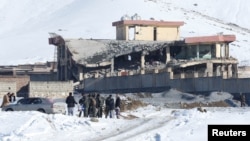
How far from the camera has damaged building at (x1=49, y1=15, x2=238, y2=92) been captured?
7556 centimetres

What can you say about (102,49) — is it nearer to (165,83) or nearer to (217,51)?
(217,51)

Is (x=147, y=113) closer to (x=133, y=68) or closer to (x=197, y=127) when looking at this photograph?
(x=197, y=127)

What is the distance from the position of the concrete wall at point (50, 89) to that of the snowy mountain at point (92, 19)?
5328 centimetres

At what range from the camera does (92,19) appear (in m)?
156

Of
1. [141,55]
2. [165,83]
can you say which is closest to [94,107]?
[165,83]

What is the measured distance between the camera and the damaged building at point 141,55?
75.6 m

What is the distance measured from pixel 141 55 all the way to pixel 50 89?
11972mm

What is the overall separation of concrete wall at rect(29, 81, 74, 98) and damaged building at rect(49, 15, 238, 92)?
13.8 feet

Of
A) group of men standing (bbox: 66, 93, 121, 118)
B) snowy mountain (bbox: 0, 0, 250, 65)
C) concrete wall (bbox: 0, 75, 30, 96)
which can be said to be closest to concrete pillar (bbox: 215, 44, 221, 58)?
concrete wall (bbox: 0, 75, 30, 96)

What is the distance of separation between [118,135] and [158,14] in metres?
122

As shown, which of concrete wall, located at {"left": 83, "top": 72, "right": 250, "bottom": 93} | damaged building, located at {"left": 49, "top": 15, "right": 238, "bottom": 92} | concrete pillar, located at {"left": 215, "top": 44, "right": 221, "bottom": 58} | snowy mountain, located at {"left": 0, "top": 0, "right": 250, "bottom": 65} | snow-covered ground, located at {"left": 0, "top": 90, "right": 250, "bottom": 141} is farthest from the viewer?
snowy mountain, located at {"left": 0, "top": 0, "right": 250, "bottom": 65}

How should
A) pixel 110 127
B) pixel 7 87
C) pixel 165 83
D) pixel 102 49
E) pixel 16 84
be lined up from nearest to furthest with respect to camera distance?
pixel 110 127
pixel 165 83
pixel 7 87
pixel 16 84
pixel 102 49

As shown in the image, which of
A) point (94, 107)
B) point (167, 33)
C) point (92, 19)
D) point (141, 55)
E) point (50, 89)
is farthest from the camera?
point (92, 19)

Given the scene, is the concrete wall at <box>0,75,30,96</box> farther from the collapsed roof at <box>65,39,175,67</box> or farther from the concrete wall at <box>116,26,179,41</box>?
the concrete wall at <box>116,26,179,41</box>
